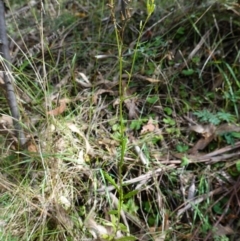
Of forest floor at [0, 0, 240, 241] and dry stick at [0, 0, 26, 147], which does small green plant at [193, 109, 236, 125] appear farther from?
dry stick at [0, 0, 26, 147]

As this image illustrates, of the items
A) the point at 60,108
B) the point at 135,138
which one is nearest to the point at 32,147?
the point at 60,108

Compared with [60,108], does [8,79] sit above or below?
above

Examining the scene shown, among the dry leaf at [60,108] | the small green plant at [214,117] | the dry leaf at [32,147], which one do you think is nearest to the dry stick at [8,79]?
the dry leaf at [32,147]

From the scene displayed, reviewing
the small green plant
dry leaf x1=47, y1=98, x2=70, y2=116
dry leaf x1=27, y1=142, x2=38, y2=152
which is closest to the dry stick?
dry leaf x1=27, y1=142, x2=38, y2=152

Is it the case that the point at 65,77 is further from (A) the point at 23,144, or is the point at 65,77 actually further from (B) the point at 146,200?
(B) the point at 146,200

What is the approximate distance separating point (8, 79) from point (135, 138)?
0.67m

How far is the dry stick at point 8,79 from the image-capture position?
1562 mm

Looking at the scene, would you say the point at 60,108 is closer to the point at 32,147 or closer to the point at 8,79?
the point at 32,147

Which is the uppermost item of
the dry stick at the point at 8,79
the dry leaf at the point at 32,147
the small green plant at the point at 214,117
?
the dry stick at the point at 8,79

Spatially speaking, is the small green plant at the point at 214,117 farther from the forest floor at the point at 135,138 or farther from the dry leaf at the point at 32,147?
the dry leaf at the point at 32,147

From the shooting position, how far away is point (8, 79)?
1637mm

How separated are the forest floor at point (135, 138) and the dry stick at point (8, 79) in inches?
1.7

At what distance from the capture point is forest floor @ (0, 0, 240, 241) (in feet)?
5.45

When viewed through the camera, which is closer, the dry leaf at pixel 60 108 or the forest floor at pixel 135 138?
the forest floor at pixel 135 138
